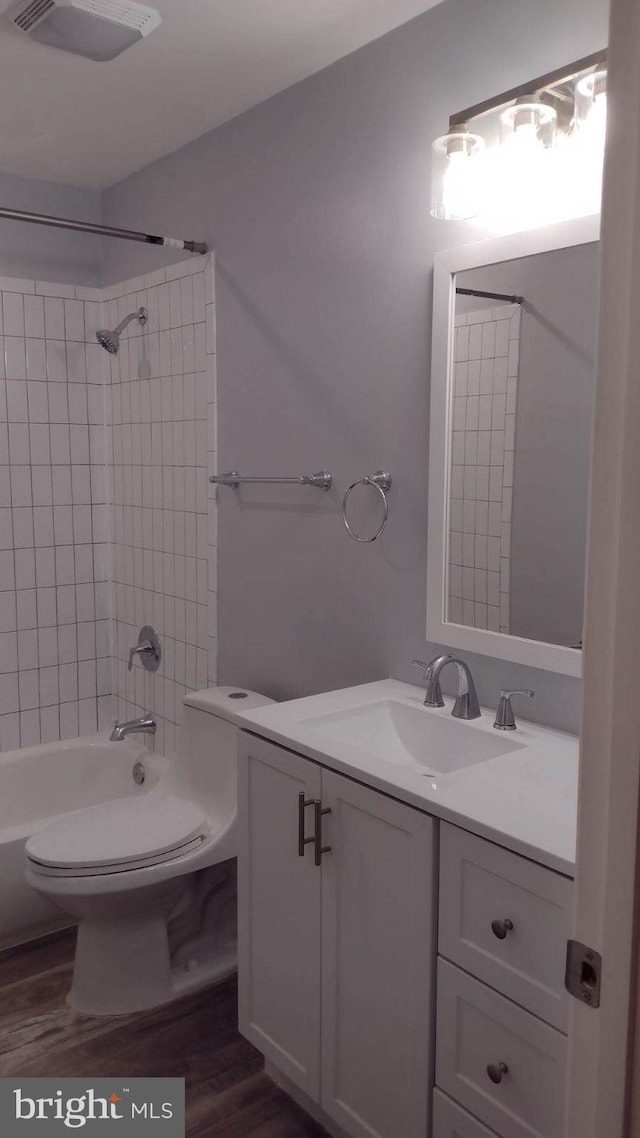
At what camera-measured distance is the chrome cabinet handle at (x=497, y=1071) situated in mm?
1314

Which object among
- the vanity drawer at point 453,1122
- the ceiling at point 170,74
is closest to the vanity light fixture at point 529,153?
the ceiling at point 170,74

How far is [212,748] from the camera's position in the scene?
2.48 meters

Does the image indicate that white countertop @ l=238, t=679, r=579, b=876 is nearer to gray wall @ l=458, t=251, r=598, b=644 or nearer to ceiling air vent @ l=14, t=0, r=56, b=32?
gray wall @ l=458, t=251, r=598, b=644

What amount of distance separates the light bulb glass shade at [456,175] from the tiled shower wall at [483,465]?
214 millimetres

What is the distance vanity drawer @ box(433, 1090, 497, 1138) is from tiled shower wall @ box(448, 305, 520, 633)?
34.2 inches

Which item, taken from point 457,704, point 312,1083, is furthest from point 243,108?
point 312,1083

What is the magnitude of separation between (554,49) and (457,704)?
129 centimetres

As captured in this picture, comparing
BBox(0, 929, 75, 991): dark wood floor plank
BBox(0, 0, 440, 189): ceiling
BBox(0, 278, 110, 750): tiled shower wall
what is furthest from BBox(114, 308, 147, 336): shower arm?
BBox(0, 929, 75, 991): dark wood floor plank

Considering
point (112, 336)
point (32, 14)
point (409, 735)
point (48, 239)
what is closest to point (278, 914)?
point (409, 735)

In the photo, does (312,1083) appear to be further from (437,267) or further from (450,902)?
(437,267)

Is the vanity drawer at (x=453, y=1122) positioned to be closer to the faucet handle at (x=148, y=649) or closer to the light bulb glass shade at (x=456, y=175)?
the light bulb glass shade at (x=456, y=175)

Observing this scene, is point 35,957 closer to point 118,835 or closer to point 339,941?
point 118,835

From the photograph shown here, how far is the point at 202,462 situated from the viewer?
276 cm

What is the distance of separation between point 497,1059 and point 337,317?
5.45 ft
